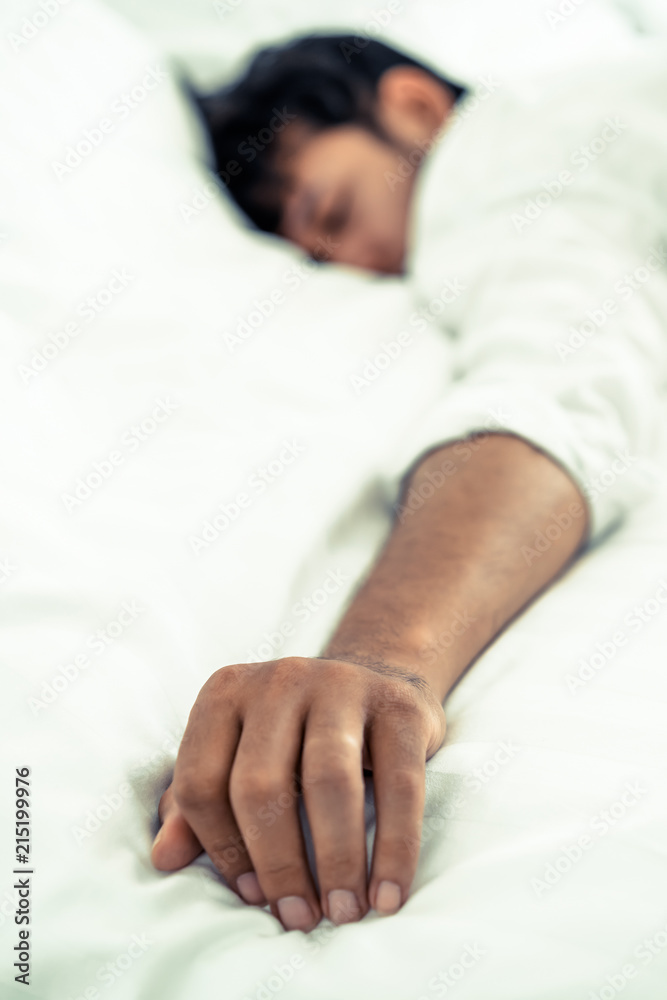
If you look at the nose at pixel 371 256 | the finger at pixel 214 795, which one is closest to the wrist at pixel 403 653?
the finger at pixel 214 795

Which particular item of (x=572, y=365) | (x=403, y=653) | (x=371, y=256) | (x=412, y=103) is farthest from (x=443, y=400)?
(x=412, y=103)

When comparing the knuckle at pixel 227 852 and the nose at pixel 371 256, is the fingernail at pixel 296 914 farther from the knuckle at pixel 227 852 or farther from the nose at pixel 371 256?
the nose at pixel 371 256

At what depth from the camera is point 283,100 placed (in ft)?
3.95

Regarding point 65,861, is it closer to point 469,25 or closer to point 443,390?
point 443,390

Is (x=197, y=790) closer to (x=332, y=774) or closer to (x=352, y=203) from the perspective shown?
(x=332, y=774)

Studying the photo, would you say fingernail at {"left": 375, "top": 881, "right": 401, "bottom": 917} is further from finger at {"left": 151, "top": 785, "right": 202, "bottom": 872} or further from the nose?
the nose

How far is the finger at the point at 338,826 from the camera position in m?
0.35

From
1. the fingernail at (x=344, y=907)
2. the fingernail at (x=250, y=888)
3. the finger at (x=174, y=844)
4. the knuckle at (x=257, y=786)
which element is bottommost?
the fingernail at (x=250, y=888)

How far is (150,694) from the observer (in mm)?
438

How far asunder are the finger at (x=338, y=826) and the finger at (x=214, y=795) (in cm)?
5

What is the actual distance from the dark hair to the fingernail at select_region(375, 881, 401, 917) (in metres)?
1.09

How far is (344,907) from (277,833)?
0.05 m

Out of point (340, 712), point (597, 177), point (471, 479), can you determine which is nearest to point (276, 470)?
point (471, 479)

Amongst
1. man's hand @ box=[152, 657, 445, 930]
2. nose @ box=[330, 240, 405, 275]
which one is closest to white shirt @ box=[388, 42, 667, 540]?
nose @ box=[330, 240, 405, 275]
